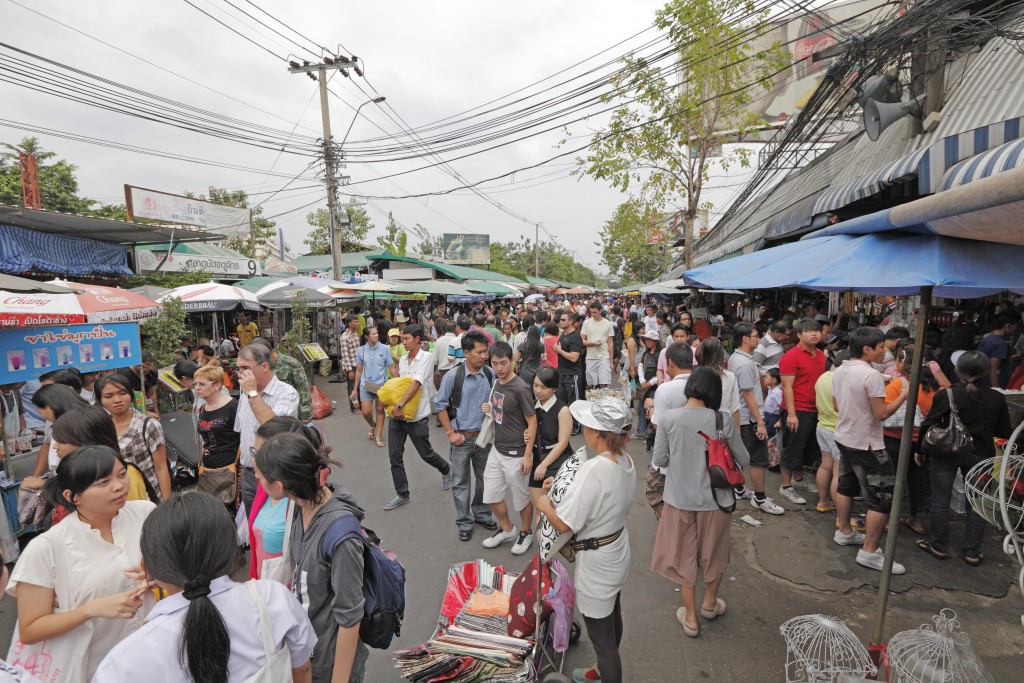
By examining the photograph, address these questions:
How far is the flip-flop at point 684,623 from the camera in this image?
3061 millimetres

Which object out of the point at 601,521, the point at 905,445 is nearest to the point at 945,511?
the point at 905,445

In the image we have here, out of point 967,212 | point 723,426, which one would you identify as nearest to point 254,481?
point 723,426

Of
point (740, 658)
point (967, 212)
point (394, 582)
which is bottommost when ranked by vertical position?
point (740, 658)

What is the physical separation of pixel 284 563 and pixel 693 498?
92.8 inches

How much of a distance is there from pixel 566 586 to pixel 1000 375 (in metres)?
6.45

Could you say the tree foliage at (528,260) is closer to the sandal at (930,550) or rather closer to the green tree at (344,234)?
the green tree at (344,234)

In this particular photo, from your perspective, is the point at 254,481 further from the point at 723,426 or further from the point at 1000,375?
the point at 1000,375

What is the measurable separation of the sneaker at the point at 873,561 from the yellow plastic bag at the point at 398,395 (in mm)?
3978

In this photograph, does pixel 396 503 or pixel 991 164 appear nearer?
pixel 991 164

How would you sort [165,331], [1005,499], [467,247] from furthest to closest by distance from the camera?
[467,247] < [165,331] < [1005,499]

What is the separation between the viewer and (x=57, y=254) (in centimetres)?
991

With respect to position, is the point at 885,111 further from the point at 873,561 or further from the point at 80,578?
the point at 80,578

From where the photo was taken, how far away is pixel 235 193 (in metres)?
31.0

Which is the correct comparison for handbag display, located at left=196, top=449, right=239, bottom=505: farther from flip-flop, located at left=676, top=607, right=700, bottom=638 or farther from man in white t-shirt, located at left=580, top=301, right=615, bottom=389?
man in white t-shirt, located at left=580, top=301, right=615, bottom=389
